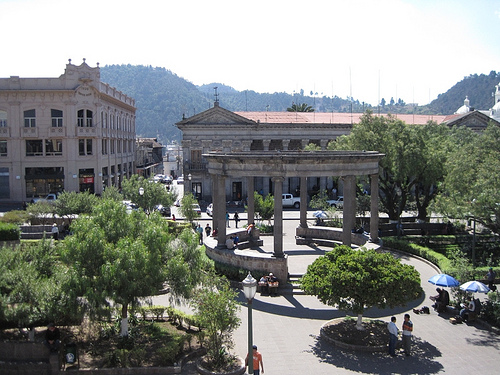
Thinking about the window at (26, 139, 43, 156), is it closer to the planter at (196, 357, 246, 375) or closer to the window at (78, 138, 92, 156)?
the window at (78, 138, 92, 156)

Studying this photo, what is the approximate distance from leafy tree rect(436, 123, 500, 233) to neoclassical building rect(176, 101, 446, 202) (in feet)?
115

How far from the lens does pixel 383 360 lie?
17234 mm

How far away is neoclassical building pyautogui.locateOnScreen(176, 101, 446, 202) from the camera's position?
6756 cm

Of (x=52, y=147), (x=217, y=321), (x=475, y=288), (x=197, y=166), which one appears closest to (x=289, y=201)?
(x=197, y=166)

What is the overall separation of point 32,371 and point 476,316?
17.3 meters

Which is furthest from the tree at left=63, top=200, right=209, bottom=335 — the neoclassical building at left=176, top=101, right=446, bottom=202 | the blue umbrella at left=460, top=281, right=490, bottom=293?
the neoclassical building at left=176, top=101, right=446, bottom=202

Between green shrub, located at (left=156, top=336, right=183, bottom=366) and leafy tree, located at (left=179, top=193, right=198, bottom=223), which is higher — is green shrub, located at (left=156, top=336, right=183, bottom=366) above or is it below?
below

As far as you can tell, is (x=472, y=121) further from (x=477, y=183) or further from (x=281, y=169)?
(x=281, y=169)

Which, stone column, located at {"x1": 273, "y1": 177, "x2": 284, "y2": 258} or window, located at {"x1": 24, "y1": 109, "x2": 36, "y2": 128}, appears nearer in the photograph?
stone column, located at {"x1": 273, "y1": 177, "x2": 284, "y2": 258}

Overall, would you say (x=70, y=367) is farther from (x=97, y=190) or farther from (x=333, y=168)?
(x=97, y=190)

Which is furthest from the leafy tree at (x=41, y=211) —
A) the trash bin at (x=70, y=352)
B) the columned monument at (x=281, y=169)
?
the trash bin at (x=70, y=352)

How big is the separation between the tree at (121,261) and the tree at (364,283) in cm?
484

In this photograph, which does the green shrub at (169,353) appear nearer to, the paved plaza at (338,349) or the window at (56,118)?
the paved plaza at (338,349)

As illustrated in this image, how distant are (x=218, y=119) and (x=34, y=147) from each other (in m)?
23.6
